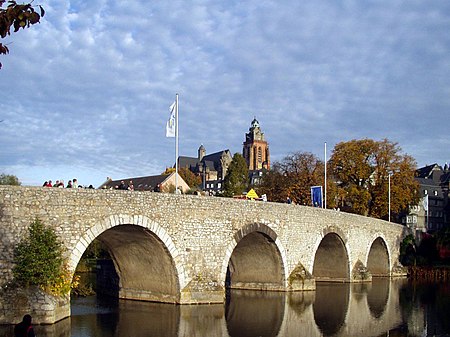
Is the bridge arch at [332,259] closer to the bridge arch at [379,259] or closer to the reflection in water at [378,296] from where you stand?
the reflection in water at [378,296]

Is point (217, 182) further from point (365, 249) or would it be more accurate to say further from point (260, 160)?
point (365, 249)

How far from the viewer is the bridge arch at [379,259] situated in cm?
4262

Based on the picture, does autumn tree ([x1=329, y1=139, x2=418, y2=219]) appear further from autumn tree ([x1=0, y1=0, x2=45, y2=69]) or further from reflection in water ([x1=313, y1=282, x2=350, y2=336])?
autumn tree ([x1=0, y1=0, x2=45, y2=69])

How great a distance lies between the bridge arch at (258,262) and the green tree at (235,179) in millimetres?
33089

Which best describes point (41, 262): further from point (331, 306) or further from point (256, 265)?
point (256, 265)

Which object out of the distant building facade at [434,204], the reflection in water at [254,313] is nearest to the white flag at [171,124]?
the reflection in water at [254,313]

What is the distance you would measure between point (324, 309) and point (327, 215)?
817 cm

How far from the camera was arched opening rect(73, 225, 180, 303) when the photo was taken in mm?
21719

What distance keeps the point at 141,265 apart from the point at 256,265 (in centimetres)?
795

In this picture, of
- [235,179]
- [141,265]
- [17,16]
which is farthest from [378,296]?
[235,179]

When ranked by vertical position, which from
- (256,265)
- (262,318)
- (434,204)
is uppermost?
(434,204)

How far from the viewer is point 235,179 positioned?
2672 inches

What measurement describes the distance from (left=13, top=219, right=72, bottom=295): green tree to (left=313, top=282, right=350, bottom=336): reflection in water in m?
9.07

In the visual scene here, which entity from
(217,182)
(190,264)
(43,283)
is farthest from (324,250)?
(217,182)
